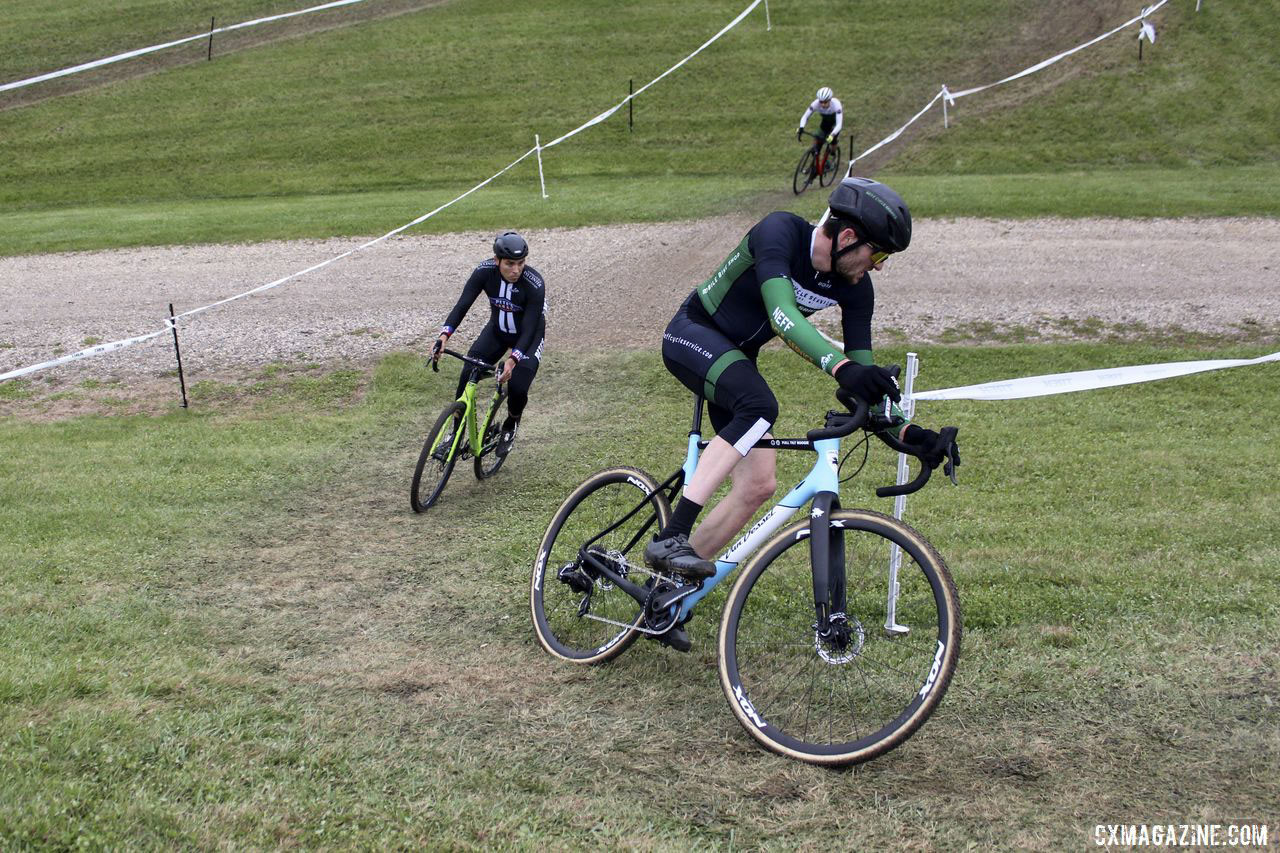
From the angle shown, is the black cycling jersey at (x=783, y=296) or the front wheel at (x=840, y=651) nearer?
the front wheel at (x=840, y=651)

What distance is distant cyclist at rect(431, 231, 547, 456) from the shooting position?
33.9ft

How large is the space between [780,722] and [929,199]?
2097 centimetres

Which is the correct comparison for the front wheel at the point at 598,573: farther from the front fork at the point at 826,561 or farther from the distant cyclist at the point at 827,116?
the distant cyclist at the point at 827,116

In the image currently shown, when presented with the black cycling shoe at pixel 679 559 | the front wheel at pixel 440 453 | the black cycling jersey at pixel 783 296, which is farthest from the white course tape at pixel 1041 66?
the black cycling shoe at pixel 679 559

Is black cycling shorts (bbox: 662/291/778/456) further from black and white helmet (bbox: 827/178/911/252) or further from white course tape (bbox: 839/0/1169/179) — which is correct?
white course tape (bbox: 839/0/1169/179)

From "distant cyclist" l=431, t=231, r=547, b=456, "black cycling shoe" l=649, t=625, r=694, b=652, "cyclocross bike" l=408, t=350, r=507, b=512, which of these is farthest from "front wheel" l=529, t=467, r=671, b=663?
"distant cyclist" l=431, t=231, r=547, b=456

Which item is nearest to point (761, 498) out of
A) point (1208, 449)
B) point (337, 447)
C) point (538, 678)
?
point (538, 678)

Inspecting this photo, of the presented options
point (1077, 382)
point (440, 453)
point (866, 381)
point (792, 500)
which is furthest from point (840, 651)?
point (440, 453)

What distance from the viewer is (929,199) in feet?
79.2

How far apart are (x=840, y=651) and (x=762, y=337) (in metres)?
1.79

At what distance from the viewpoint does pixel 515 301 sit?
10.7m

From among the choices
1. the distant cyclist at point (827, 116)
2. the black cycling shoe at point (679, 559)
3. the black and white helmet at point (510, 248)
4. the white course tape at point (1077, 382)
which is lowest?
the black cycling shoe at point (679, 559)

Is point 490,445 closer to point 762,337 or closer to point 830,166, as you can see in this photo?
point 762,337

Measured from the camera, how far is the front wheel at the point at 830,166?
25.6 m
